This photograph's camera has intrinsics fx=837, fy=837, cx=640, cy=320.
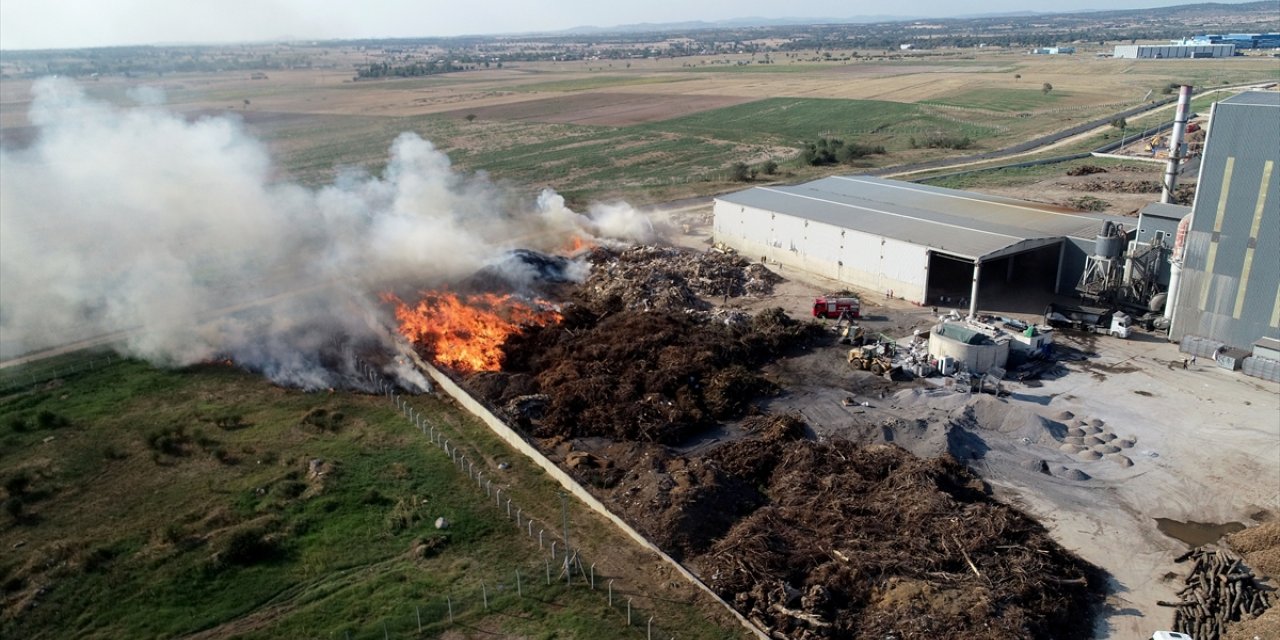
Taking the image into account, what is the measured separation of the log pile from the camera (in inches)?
837

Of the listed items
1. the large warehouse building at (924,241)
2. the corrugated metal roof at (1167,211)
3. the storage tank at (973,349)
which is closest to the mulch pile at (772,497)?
the storage tank at (973,349)

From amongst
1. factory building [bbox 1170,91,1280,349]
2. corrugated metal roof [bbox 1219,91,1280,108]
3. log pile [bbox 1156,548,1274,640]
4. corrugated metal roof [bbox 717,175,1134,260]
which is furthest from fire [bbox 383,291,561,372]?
corrugated metal roof [bbox 1219,91,1280,108]

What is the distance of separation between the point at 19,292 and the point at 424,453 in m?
30.0

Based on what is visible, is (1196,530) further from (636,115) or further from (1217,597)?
(636,115)

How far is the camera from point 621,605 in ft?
72.3

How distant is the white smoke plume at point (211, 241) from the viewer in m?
40.4

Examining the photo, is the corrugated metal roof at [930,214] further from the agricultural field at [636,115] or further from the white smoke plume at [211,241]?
the agricultural field at [636,115]

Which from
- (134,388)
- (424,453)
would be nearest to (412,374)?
(424,453)

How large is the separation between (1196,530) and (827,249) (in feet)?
90.1

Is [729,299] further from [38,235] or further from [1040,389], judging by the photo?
[38,235]

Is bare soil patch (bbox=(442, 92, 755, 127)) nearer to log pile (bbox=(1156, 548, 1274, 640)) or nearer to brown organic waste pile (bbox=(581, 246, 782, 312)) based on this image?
brown organic waste pile (bbox=(581, 246, 782, 312))

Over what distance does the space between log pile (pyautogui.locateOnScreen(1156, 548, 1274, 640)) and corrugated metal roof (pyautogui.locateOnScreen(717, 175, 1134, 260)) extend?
21923 mm

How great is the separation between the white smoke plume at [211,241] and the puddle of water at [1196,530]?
29.8 m

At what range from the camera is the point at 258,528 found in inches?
974
